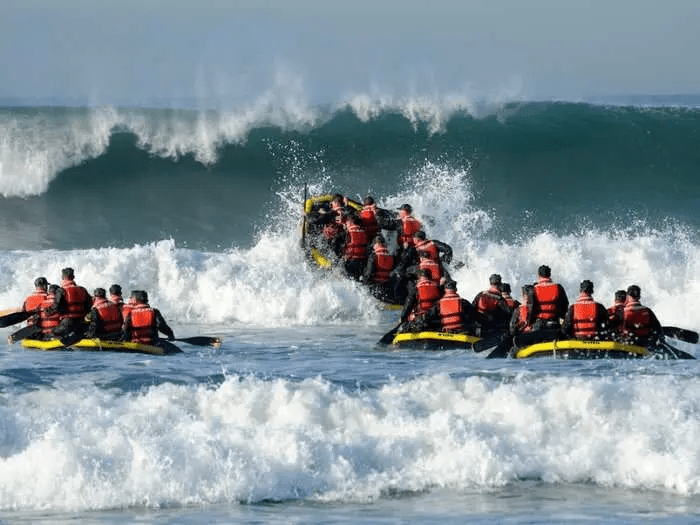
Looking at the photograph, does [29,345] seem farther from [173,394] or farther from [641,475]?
[641,475]

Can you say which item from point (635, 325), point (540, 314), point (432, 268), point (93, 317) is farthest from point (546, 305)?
point (93, 317)

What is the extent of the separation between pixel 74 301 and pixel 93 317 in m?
0.90

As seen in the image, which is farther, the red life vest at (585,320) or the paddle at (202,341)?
the paddle at (202,341)

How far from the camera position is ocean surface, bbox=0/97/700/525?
14.1m

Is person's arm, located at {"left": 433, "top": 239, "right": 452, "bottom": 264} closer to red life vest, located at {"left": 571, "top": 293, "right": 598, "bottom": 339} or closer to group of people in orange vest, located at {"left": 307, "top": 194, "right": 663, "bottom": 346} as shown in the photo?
group of people in orange vest, located at {"left": 307, "top": 194, "right": 663, "bottom": 346}

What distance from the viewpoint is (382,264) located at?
27.1 meters

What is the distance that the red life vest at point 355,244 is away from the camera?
28.1 m

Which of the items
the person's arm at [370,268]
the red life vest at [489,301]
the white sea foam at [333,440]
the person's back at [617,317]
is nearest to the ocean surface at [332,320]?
the white sea foam at [333,440]

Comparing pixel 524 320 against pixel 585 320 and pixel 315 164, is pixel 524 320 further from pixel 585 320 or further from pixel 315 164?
pixel 315 164

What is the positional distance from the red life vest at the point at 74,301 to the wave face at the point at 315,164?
12821mm

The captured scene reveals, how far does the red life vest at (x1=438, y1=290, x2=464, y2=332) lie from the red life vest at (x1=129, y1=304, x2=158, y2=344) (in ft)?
14.1

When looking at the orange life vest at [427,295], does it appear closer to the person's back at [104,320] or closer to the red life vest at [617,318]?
→ the red life vest at [617,318]

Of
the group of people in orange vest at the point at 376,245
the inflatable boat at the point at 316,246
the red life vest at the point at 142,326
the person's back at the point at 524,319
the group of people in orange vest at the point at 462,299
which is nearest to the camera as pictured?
the group of people in orange vest at the point at 462,299

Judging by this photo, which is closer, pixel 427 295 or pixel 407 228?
pixel 427 295
